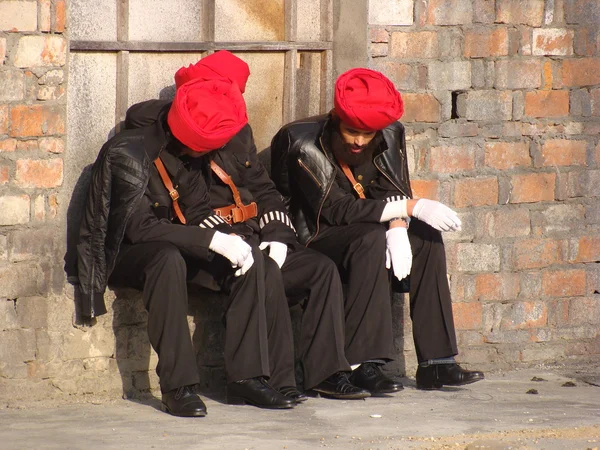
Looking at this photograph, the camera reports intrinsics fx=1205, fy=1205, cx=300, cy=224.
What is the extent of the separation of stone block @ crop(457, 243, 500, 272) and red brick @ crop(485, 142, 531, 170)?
0.42 meters

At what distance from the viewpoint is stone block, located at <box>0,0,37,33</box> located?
4961 millimetres

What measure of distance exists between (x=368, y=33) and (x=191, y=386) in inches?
78.9

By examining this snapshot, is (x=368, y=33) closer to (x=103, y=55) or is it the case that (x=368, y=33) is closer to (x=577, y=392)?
(x=103, y=55)

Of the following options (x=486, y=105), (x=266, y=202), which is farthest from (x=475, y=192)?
(x=266, y=202)

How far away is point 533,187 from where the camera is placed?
20.5ft

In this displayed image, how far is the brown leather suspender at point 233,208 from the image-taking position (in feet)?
17.7

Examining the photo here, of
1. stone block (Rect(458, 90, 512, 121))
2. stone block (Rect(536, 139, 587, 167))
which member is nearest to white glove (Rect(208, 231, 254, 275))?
stone block (Rect(458, 90, 512, 121))

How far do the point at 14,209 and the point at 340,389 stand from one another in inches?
62.6

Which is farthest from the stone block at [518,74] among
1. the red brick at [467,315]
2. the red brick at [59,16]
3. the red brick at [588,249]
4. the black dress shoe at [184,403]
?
the black dress shoe at [184,403]

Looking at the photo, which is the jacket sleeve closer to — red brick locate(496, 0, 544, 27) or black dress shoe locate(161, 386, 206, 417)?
black dress shoe locate(161, 386, 206, 417)

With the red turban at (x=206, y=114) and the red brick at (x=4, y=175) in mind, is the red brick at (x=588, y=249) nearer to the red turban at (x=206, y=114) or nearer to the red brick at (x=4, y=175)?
the red turban at (x=206, y=114)

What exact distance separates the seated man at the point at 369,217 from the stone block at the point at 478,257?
533mm

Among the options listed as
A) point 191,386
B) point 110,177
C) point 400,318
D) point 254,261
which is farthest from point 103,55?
point 400,318

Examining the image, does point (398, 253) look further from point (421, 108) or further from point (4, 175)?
point (4, 175)
